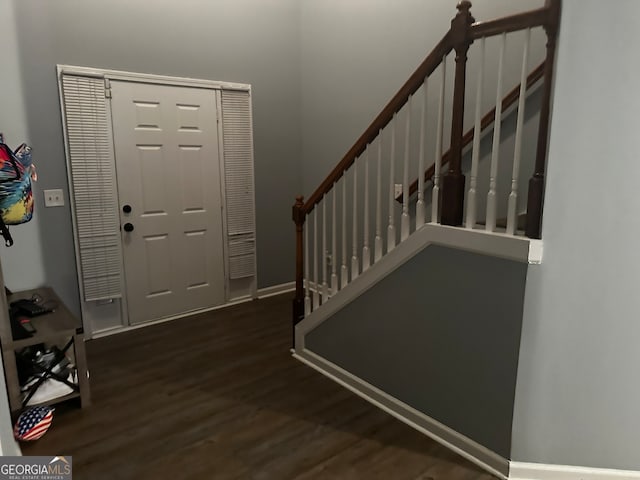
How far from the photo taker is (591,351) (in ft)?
6.15

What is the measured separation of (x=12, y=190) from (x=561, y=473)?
297cm

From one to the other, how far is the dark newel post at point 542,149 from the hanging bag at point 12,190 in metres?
2.45

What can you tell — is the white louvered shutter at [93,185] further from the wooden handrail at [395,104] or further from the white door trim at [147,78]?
the wooden handrail at [395,104]

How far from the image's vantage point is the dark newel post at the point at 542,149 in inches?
69.0

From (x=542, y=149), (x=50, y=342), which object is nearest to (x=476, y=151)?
(x=542, y=149)

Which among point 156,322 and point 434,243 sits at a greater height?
point 434,243

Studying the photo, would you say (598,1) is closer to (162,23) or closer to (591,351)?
(591,351)

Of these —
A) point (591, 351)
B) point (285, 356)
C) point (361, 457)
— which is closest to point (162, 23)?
point (285, 356)

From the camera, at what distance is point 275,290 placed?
479 centimetres

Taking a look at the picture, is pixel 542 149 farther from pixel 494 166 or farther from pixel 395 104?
pixel 395 104

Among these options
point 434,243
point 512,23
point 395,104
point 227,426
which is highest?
point 512,23

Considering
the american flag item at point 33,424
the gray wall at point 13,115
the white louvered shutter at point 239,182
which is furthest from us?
the white louvered shutter at point 239,182

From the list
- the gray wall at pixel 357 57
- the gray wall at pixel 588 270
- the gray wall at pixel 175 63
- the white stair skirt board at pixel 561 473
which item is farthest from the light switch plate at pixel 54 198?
the white stair skirt board at pixel 561 473

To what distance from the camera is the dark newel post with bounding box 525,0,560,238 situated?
5.75ft
